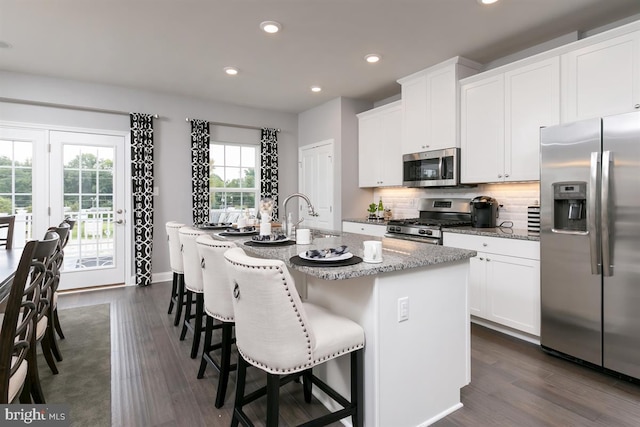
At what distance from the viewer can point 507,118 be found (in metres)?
3.38

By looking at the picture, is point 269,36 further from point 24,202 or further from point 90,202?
point 24,202

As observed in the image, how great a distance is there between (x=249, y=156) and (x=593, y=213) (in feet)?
16.0

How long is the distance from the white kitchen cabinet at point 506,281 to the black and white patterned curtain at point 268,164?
3456mm

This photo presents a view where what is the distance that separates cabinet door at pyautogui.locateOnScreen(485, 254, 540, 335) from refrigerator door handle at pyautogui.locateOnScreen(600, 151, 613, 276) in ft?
1.64

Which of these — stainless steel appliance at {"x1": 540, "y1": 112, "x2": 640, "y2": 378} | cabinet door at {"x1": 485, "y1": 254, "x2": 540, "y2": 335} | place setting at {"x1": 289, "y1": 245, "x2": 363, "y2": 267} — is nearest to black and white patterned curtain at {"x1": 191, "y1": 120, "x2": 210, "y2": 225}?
place setting at {"x1": 289, "y1": 245, "x2": 363, "y2": 267}

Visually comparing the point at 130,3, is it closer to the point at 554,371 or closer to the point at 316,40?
the point at 316,40

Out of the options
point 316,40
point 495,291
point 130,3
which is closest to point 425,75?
point 316,40

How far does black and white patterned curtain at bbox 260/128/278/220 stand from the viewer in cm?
588

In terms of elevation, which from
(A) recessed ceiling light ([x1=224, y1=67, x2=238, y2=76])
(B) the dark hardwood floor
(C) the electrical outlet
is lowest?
(B) the dark hardwood floor

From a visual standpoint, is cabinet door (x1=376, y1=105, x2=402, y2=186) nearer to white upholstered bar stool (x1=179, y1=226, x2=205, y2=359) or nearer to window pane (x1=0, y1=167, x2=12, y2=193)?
white upholstered bar stool (x1=179, y1=226, x2=205, y2=359)

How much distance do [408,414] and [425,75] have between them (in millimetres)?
3686

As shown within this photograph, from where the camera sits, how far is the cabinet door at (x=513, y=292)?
285 centimetres

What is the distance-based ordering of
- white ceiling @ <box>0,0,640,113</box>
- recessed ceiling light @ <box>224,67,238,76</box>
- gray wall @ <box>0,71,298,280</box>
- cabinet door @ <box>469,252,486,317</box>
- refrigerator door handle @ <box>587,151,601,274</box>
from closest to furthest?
refrigerator door handle @ <box>587,151,601,274</box>, white ceiling @ <box>0,0,640,113</box>, cabinet door @ <box>469,252,486,317</box>, recessed ceiling light @ <box>224,67,238,76</box>, gray wall @ <box>0,71,298,280</box>

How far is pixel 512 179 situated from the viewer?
3369 millimetres
